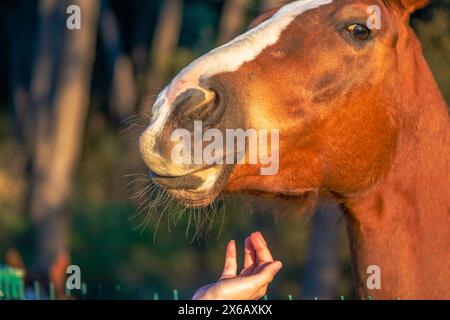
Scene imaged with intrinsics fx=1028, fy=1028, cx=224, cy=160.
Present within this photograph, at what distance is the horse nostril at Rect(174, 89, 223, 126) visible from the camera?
462 cm

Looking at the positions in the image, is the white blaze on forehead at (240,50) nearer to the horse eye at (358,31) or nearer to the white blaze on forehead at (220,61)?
the white blaze on forehead at (220,61)

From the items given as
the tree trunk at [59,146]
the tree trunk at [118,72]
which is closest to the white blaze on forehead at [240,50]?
the tree trunk at [59,146]

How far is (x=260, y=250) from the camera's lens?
459 centimetres

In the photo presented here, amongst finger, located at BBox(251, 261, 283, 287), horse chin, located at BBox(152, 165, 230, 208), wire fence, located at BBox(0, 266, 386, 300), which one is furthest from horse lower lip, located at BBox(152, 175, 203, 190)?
wire fence, located at BBox(0, 266, 386, 300)

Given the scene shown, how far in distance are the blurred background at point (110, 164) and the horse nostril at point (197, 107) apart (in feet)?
11.3

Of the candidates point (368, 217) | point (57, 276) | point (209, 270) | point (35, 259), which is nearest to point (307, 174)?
A: point (368, 217)

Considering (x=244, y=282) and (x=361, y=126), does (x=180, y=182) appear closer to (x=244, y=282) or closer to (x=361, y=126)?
(x=244, y=282)

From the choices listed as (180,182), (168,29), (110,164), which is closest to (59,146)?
(110,164)

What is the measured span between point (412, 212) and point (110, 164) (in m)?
22.0

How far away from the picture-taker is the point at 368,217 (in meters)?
5.30

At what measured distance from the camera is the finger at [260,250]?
4.56 metres

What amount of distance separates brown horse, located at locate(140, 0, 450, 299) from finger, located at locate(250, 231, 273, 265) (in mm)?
390

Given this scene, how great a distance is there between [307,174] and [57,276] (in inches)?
162
